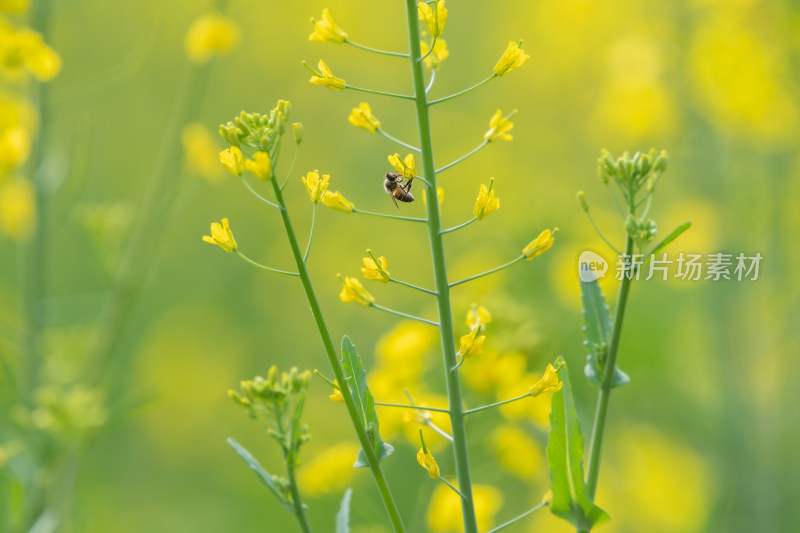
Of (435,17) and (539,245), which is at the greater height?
(435,17)

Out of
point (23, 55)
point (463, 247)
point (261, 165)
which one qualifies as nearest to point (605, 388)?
point (261, 165)

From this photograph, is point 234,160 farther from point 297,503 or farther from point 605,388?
point 605,388

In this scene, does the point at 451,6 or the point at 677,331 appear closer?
the point at 677,331

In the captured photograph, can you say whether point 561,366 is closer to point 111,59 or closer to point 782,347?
point 782,347

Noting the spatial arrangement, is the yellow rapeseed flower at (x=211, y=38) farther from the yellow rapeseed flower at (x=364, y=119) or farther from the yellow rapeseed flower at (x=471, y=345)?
the yellow rapeseed flower at (x=471, y=345)

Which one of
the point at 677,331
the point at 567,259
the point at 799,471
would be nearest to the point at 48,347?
the point at 567,259

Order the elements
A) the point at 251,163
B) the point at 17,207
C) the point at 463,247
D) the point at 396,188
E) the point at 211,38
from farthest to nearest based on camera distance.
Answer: the point at 463,247 < the point at 17,207 < the point at 211,38 < the point at 396,188 < the point at 251,163
